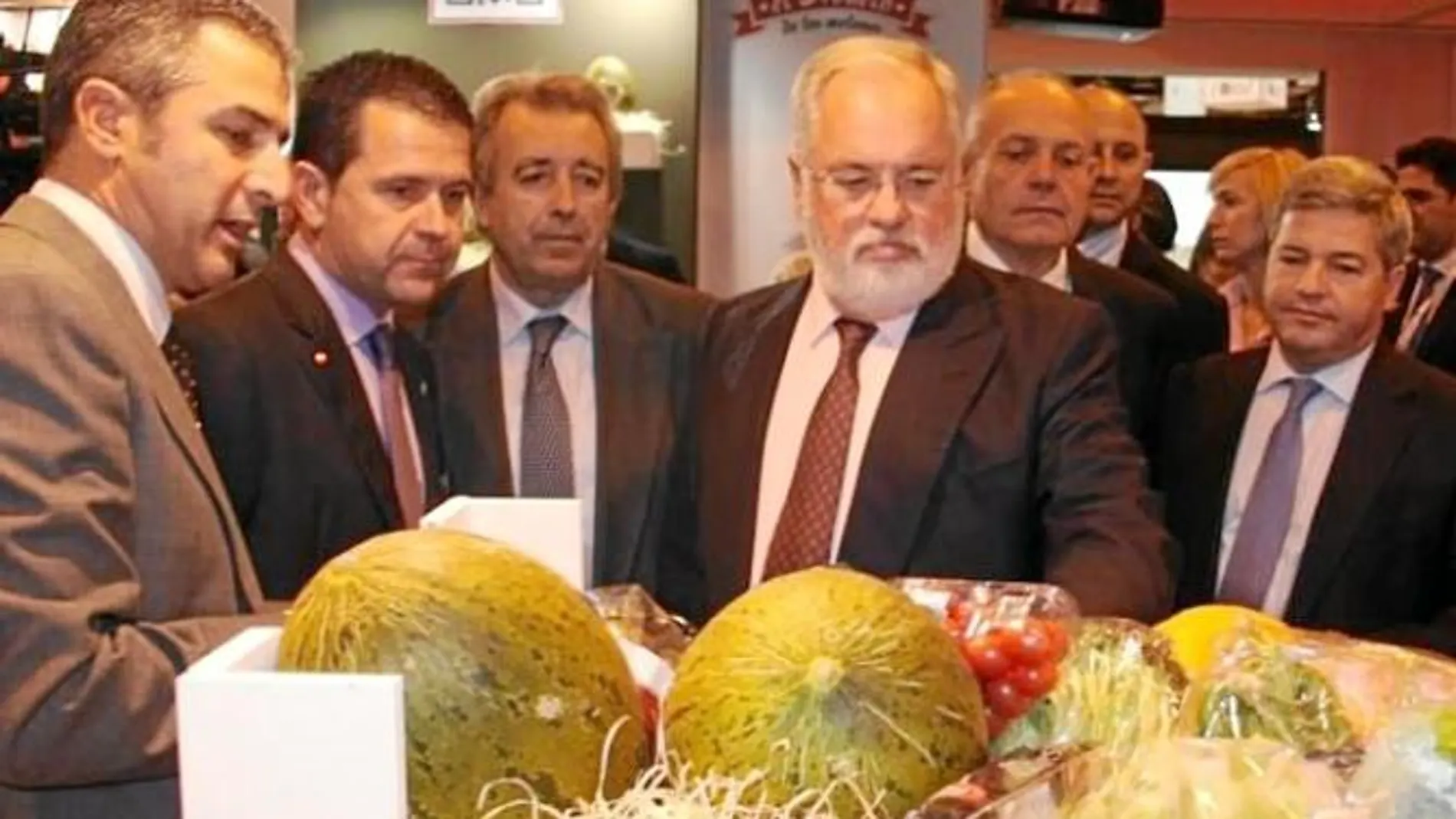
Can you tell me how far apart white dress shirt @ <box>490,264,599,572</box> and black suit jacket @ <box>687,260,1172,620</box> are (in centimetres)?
63

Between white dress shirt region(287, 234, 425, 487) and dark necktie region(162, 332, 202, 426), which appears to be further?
white dress shirt region(287, 234, 425, 487)

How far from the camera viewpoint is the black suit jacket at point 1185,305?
3992mm

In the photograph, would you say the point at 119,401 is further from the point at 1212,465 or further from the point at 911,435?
the point at 1212,465

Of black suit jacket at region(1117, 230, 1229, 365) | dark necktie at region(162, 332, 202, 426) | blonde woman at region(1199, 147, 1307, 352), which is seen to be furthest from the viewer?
blonde woman at region(1199, 147, 1307, 352)

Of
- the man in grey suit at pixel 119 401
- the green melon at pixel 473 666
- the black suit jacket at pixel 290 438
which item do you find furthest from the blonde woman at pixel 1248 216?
the green melon at pixel 473 666

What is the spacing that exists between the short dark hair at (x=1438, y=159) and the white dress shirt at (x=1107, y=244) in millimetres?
2261

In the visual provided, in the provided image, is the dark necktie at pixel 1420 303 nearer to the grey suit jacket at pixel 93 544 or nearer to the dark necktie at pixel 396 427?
the dark necktie at pixel 396 427

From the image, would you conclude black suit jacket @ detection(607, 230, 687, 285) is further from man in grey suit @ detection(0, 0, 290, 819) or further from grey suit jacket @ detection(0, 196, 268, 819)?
grey suit jacket @ detection(0, 196, 268, 819)

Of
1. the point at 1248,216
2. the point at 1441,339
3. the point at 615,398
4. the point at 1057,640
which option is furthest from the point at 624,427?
the point at 1441,339

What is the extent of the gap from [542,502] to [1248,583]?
193 cm

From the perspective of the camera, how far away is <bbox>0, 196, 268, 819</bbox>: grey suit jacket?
139cm

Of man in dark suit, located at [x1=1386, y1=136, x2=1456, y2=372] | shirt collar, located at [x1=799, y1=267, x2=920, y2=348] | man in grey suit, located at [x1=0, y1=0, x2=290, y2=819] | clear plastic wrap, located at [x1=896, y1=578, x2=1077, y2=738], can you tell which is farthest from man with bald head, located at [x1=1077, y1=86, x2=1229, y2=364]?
clear plastic wrap, located at [x1=896, y1=578, x2=1077, y2=738]

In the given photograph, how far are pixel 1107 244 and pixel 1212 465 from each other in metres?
1.60

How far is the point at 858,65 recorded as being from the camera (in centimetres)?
232
